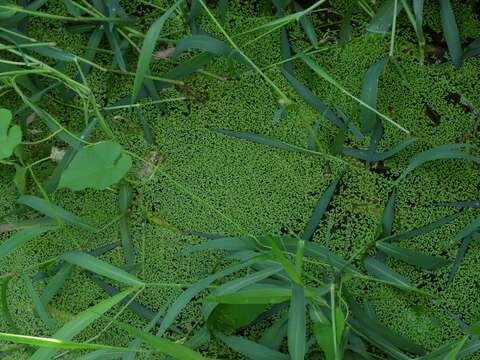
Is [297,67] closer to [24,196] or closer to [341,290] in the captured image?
[341,290]

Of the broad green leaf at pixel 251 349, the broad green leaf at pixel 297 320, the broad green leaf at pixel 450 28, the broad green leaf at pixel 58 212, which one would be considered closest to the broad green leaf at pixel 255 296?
the broad green leaf at pixel 297 320

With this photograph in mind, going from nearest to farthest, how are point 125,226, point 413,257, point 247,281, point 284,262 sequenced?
point 284,262
point 247,281
point 413,257
point 125,226

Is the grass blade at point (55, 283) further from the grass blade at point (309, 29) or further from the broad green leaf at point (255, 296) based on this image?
the grass blade at point (309, 29)

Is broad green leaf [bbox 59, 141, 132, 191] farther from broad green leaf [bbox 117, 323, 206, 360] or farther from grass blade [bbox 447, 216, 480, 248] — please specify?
grass blade [bbox 447, 216, 480, 248]

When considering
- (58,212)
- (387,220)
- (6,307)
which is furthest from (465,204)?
(6,307)

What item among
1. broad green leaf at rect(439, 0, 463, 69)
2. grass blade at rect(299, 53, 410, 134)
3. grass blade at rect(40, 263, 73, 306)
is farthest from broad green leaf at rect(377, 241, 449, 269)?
grass blade at rect(40, 263, 73, 306)

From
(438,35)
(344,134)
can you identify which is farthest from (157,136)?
(438,35)

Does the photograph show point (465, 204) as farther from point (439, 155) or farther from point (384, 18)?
point (384, 18)
